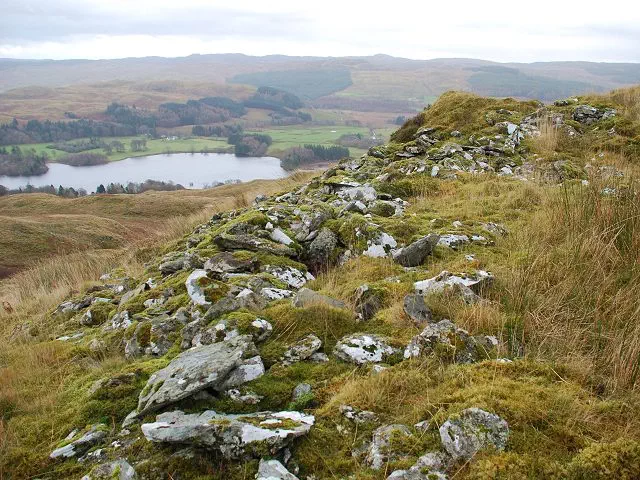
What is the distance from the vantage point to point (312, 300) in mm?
5062

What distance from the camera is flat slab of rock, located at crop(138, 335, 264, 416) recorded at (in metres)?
3.76

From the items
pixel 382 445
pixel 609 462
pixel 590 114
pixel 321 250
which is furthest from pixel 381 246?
pixel 590 114

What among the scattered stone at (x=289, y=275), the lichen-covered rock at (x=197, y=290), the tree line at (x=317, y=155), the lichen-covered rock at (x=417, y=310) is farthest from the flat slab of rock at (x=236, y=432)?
the tree line at (x=317, y=155)

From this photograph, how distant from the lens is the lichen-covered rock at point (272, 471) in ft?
9.73

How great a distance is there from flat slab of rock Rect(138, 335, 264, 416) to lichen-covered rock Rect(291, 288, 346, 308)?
32.2 inches

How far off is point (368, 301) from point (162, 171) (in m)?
146

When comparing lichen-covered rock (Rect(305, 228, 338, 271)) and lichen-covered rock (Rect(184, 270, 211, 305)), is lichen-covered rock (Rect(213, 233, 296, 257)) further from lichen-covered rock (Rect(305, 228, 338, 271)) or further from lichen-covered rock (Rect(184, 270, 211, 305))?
lichen-covered rock (Rect(184, 270, 211, 305))

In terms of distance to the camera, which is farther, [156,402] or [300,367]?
[300,367]

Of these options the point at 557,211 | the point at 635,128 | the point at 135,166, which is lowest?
the point at 135,166

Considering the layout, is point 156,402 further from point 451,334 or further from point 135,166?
point 135,166

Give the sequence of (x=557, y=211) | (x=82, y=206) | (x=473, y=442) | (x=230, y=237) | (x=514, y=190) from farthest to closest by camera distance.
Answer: (x=82, y=206)
(x=514, y=190)
(x=230, y=237)
(x=557, y=211)
(x=473, y=442)

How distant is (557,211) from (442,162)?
22.2 feet

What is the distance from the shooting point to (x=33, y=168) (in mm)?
142000

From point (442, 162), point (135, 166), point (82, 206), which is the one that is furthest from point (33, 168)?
point (442, 162)
